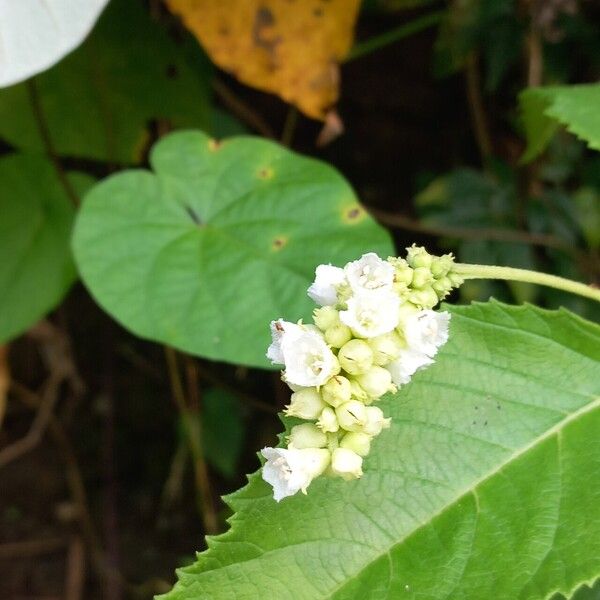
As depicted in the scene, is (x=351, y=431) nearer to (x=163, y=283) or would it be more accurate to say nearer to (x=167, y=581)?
(x=163, y=283)

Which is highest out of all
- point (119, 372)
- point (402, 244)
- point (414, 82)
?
point (414, 82)

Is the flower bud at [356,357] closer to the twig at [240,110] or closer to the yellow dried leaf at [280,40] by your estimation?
the yellow dried leaf at [280,40]

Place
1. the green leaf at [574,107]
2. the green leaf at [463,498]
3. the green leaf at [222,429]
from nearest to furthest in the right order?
the green leaf at [463,498]
the green leaf at [574,107]
the green leaf at [222,429]

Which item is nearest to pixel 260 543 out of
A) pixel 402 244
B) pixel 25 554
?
pixel 402 244

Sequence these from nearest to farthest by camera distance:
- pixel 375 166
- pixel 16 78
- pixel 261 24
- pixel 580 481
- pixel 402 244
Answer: pixel 580 481 → pixel 16 78 → pixel 261 24 → pixel 402 244 → pixel 375 166

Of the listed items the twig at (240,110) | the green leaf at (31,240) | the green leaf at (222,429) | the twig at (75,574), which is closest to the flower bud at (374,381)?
the green leaf at (31,240)

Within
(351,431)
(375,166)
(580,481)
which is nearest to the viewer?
(351,431)

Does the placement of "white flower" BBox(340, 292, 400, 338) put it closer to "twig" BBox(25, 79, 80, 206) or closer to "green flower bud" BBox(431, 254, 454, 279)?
"green flower bud" BBox(431, 254, 454, 279)
